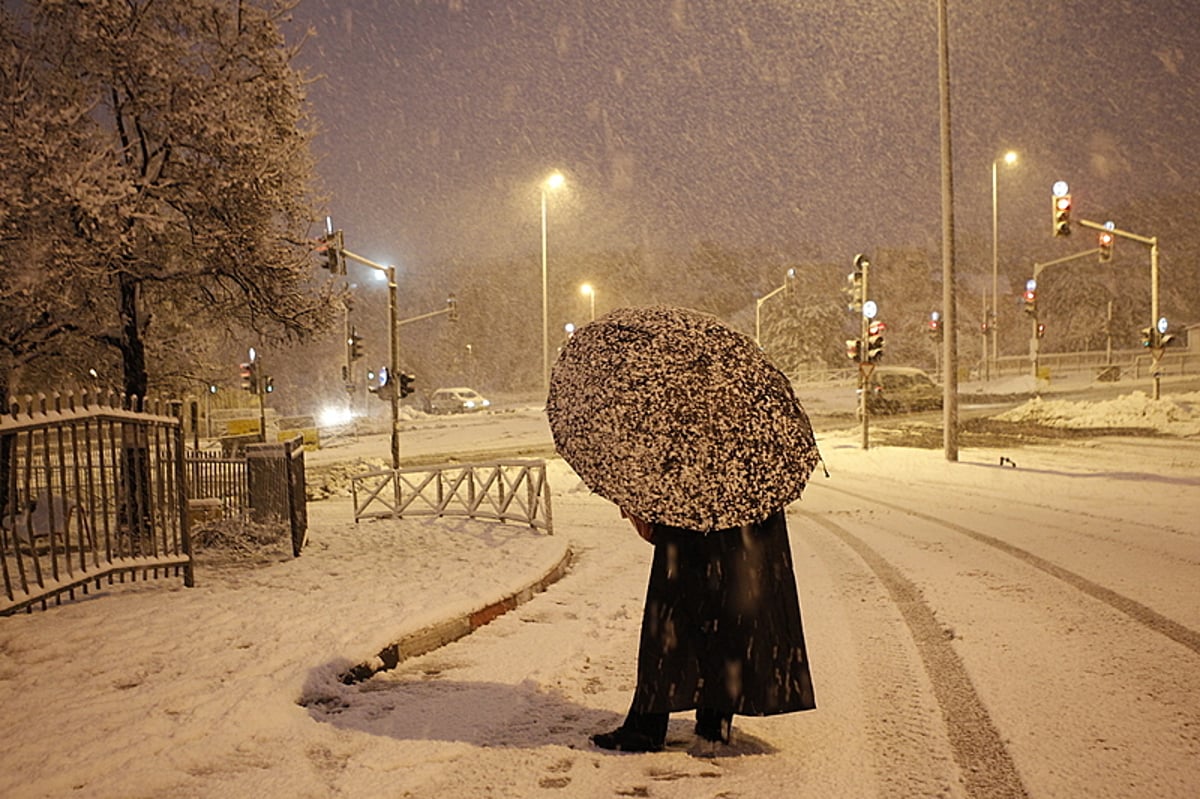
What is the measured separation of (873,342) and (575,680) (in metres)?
20.3

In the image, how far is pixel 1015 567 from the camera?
8.97 meters

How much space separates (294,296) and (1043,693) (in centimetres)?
1038

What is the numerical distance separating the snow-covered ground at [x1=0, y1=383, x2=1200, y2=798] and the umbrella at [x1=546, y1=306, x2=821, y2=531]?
51.0 inches

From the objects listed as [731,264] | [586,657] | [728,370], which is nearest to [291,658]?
[586,657]

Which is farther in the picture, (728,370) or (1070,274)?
(1070,274)

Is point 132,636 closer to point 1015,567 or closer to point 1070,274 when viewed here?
point 1015,567

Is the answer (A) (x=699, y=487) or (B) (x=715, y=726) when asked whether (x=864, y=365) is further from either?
(A) (x=699, y=487)

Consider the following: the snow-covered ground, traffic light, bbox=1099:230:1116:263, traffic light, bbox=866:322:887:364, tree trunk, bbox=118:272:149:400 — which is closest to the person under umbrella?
the snow-covered ground

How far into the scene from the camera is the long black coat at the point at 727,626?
4129 millimetres

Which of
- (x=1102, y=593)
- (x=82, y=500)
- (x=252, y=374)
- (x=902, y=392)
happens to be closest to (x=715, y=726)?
(x=1102, y=593)

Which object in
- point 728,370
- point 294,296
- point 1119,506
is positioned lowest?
point 1119,506

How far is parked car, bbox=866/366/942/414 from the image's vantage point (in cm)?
3897

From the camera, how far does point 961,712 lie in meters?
4.89

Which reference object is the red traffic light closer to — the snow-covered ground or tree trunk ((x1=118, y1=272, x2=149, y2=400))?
the snow-covered ground
